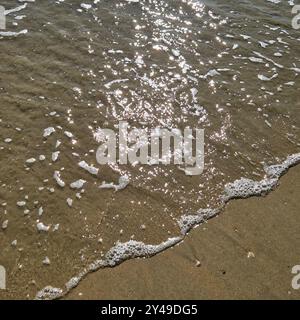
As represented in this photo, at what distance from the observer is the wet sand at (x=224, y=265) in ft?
13.4

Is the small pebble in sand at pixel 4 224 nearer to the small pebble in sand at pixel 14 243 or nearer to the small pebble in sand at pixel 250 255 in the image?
the small pebble in sand at pixel 14 243

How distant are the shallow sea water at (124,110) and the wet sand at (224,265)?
0.66 feet

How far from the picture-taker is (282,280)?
4.20m

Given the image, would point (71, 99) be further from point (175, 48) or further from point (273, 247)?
point (273, 247)

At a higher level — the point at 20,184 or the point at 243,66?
the point at 243,66

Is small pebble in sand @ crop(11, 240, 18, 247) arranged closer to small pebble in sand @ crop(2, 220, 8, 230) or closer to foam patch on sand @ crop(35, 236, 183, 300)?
small pebble in sand @ crop(2, 220, 8, 230)

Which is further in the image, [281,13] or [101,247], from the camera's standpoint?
[281,13]

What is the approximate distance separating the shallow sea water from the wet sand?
7.9 inches

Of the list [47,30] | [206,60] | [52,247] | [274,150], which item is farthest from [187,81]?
[52,247]

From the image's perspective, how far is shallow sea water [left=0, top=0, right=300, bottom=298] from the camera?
14.8 feet

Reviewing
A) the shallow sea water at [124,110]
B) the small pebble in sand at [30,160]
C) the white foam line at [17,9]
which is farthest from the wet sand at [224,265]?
the white foam line at [17,9]

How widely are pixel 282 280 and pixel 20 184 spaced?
10.5 ft

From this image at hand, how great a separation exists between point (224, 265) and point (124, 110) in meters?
2.72
